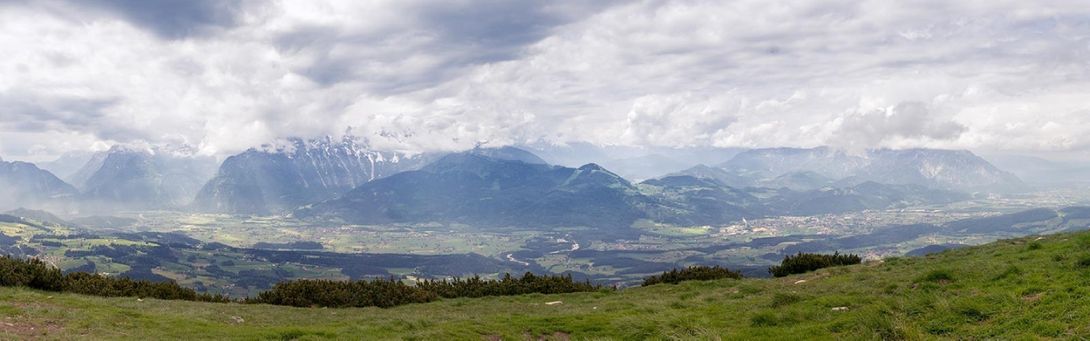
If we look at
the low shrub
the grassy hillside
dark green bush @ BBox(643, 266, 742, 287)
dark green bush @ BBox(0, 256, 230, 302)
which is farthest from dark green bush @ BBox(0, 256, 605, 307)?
the low shrub

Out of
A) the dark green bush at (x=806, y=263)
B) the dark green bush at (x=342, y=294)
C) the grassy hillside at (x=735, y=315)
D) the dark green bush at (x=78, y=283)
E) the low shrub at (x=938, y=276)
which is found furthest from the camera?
the dark green bush at (x=806, y=263)

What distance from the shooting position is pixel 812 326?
45.6 feet

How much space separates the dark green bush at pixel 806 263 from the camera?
113ft

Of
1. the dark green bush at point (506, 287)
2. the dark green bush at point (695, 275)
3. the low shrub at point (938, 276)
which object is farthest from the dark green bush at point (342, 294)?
the low shrub at point (938, 276)

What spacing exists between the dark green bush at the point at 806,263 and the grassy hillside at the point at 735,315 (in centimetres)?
689

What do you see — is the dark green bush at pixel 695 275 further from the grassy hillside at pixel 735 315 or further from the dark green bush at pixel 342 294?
the dark green bush at pixel 342 294

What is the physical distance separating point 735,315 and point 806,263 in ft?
66.6

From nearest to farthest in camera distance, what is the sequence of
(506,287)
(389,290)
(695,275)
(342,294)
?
(342,294)
(389,290)
(506,287)
(695,275)

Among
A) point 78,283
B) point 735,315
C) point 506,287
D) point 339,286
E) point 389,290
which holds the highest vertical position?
point 78,283

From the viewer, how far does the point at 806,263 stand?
114ft

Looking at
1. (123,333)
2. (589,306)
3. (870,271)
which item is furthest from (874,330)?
(123,333)

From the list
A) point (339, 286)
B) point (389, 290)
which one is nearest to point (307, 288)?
point (339, 286)

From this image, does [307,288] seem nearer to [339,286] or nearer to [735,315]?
[339,286]

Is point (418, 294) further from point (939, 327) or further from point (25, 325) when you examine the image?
point (939, 327)
